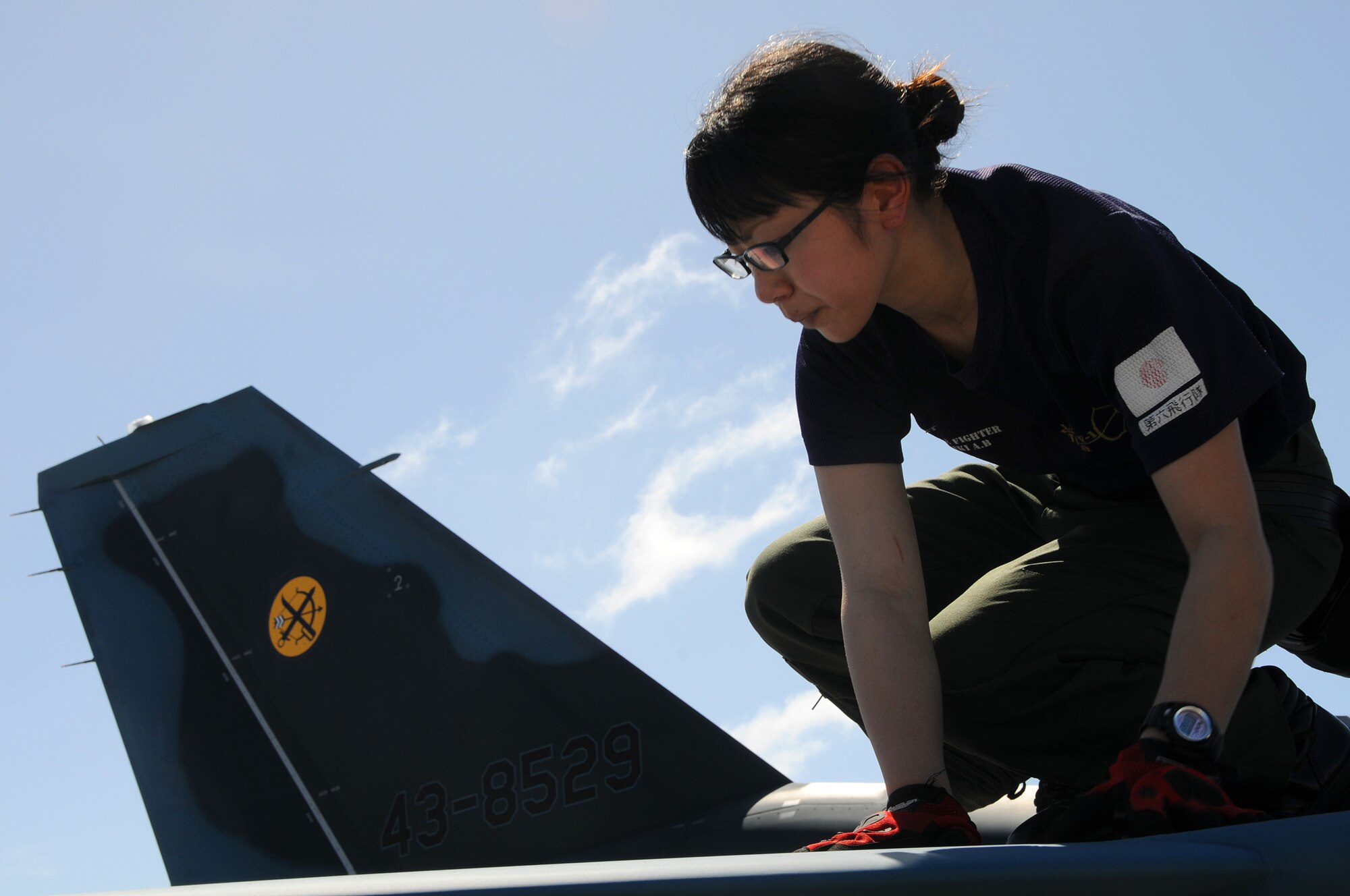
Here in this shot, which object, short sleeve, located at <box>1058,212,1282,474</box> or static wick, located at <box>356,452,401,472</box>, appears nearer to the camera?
short sleeve, located at <box>1058,212,1282,474</box>

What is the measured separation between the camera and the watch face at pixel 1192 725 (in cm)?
136

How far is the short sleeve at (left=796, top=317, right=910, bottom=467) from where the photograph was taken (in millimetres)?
2027

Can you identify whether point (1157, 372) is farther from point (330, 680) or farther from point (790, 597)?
point (330, 680)

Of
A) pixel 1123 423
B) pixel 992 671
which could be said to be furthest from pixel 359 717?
pixel 1123 423

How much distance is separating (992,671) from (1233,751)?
0.38 meters

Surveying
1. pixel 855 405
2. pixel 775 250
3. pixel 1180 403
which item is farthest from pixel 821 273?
pixel 1180 403

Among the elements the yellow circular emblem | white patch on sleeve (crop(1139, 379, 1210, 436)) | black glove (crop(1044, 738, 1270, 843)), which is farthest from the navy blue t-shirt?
the yellow circular emblem

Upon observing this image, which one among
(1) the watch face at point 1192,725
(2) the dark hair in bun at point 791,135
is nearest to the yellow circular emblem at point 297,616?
(2) the dark hair in bun at point 791,135

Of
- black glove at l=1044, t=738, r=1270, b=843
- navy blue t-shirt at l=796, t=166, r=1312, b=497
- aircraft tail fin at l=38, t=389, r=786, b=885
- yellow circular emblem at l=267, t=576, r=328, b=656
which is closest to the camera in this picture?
black glove at l=1044, t=738, r=1270, b=843

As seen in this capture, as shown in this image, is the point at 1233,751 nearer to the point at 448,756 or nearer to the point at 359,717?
the point at 448,756

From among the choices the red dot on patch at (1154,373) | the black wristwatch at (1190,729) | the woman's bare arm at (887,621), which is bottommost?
the black wristwatch at (1190,729)

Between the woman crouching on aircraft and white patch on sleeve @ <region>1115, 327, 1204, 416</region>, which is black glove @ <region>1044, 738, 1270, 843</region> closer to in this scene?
the woman crouching on aircraft

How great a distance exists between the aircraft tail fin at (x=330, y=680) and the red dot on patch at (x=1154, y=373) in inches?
69.2

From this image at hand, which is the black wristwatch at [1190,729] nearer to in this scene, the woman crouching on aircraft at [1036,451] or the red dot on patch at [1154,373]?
the woman crouching on aircraft at [1036,451]
